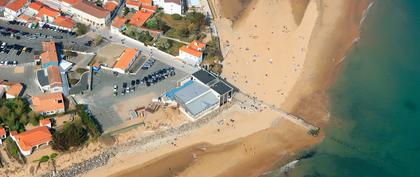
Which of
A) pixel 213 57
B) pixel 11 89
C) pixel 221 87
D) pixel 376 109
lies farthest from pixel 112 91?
pixel 376 109

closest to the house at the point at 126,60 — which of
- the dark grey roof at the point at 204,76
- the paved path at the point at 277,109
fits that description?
the dark grey roof at the point at 204,76

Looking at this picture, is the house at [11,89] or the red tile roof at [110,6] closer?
the house at [11,89]

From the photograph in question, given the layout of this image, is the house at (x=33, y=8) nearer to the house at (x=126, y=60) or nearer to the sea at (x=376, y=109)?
the house at (x=126, y=60)

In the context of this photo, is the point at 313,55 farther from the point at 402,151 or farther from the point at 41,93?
the point at 41,93

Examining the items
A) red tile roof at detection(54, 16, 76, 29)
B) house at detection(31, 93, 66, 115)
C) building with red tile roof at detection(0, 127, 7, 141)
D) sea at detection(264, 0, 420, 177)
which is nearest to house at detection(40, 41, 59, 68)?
red tile roof at detection(54, 16, 76, 29)

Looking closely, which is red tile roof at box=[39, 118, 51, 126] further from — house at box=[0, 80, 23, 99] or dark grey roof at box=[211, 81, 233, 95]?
dark grey roof at box=[211, 81, 233, 95]

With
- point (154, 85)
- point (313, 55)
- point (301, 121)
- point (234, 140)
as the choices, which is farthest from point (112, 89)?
point (313, 55)
